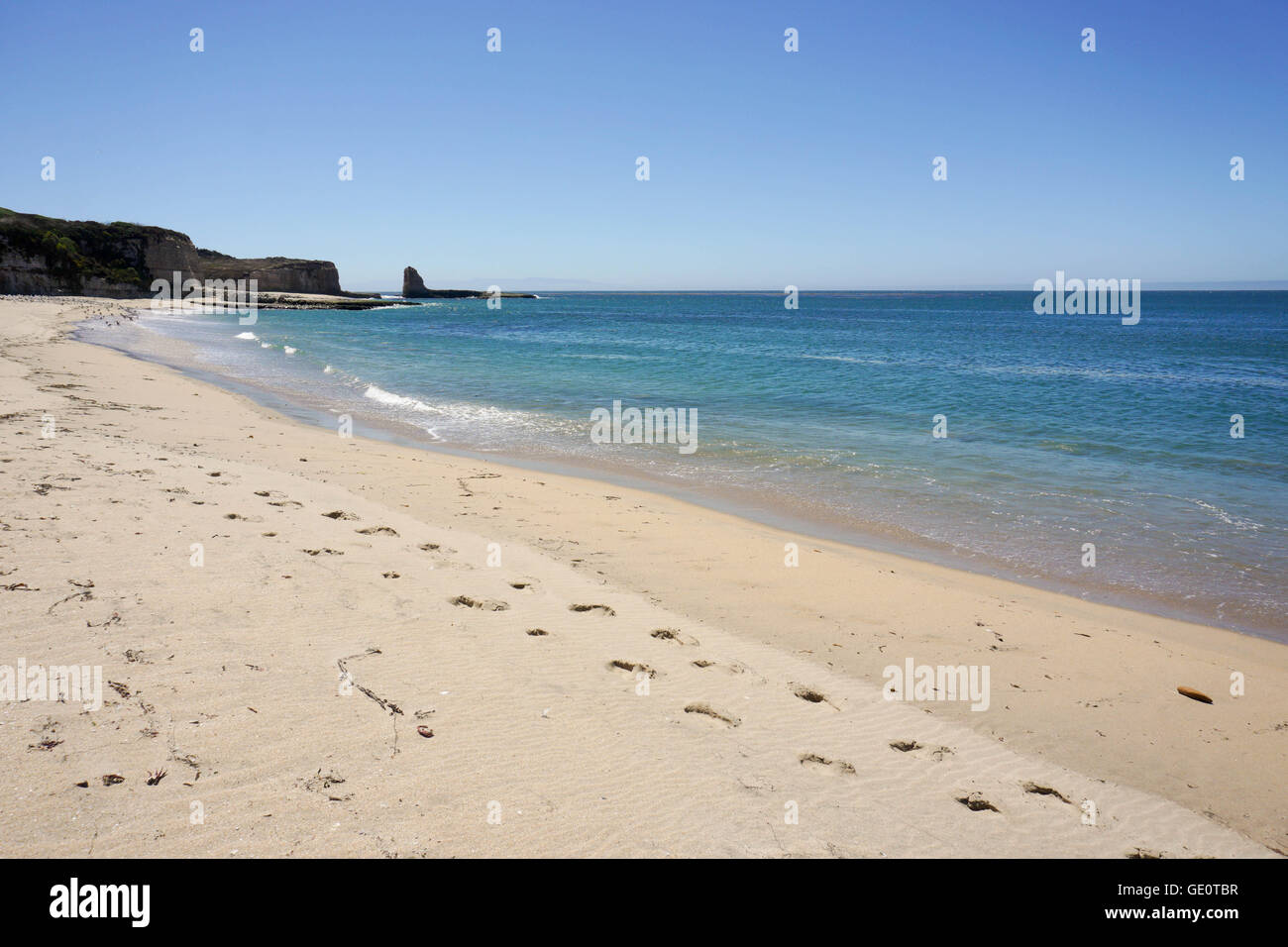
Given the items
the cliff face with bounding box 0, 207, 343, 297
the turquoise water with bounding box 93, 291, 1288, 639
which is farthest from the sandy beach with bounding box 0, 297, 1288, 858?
the cliff face with bounding box 0, 207, 343, 297

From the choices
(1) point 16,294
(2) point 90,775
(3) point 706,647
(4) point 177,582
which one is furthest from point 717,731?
(1) point 16,294

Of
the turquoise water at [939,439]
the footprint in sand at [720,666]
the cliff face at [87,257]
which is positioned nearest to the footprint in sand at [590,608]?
the footprint in sand at [720,666]

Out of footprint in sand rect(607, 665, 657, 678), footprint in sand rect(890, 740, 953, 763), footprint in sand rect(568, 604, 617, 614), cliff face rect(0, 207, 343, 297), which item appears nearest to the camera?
footprint in sand rect(890, 740, 953, 763)

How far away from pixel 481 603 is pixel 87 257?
3481 inches

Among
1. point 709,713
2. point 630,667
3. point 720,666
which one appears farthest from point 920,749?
point 630,667

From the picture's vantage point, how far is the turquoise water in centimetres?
910

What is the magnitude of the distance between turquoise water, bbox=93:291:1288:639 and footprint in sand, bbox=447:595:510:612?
17.8ft

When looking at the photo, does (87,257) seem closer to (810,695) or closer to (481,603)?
(481,603)

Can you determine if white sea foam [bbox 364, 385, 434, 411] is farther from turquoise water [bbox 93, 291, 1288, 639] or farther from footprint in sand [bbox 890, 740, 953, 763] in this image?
footprint in sand [bbox 890, 740, 953, 763]

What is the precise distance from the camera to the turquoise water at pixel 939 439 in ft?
29.9

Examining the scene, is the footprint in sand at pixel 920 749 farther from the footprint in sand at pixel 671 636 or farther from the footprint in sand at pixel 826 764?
the footprint in sand at pixel 671 636

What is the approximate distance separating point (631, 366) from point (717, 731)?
28.2 metres

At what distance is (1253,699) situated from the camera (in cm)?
554

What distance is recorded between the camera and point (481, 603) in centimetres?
585
